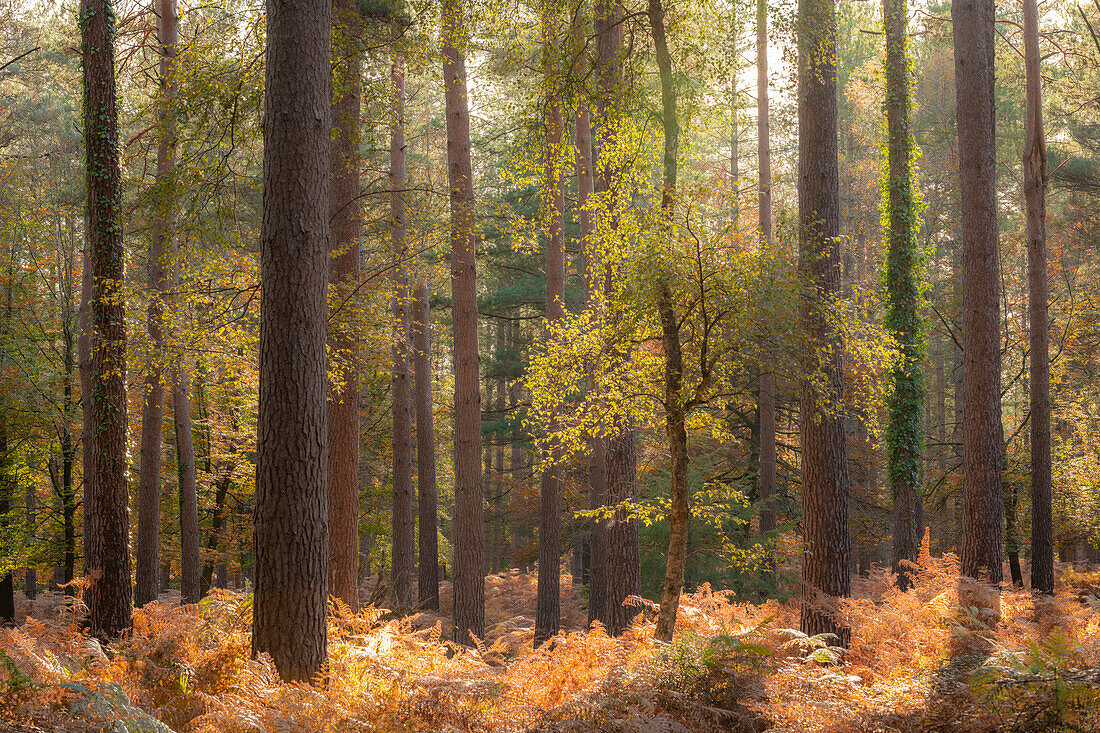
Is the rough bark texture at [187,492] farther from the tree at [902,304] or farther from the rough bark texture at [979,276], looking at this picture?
the rough bark texture at [979,276]

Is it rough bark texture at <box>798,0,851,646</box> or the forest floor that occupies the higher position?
rough bark texture at <box>798,0,851,646</box>

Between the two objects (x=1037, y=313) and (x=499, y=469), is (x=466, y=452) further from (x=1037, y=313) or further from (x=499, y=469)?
(x=499, y=469)

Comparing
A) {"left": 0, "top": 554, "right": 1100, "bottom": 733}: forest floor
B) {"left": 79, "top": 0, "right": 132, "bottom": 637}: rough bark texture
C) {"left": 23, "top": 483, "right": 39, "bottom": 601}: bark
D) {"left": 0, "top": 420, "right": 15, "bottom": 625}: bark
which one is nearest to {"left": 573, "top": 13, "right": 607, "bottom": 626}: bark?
{"left": 0, "top": 554, "right": 1100, "bottom": 733}: forest floor

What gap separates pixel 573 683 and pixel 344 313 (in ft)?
14.8

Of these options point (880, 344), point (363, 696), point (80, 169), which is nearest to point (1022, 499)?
point (880, 344)

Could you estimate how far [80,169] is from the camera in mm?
18391

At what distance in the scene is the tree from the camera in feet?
39.0

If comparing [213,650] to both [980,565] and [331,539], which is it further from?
[980,565]

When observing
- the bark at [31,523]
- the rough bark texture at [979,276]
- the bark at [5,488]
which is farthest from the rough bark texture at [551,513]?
the bark at [5,488]

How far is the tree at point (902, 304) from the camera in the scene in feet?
39.0

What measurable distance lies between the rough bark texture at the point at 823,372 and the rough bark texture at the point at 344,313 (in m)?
4.60

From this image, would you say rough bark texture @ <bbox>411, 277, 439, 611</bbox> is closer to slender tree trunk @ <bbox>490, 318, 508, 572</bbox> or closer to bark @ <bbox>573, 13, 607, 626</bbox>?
bark @ <bbox>573, 13, 607, 626</bbox>

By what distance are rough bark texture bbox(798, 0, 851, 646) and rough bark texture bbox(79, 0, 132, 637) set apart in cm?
726

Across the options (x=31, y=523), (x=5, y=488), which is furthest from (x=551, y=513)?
(x=31, y=523)
